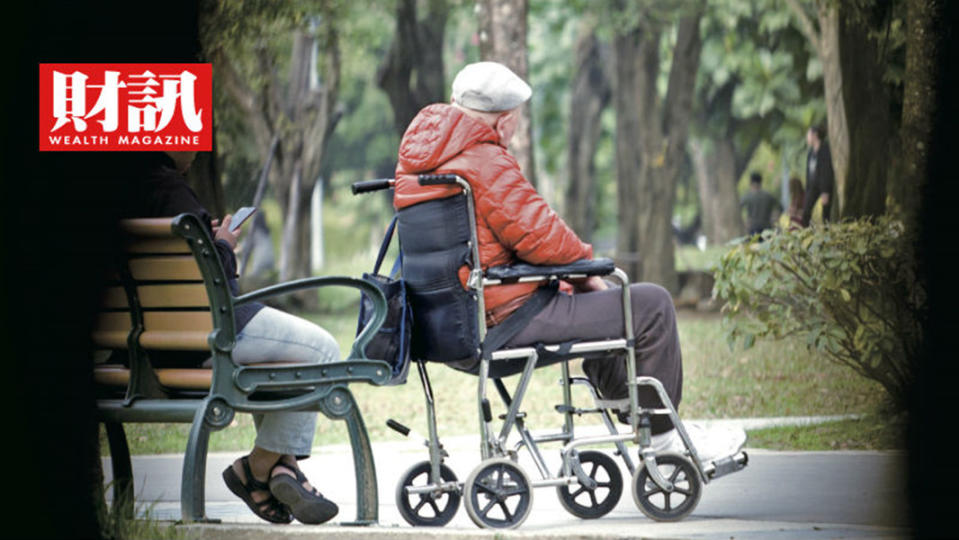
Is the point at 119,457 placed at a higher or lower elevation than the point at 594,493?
higher

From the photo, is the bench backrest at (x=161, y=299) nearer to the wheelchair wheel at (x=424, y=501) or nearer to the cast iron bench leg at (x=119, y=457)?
the cast iron bench leg at (x=119, y=457)

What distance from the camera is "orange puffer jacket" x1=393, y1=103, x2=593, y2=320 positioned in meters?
5.53

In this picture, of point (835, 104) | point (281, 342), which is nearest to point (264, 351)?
point (281, 342)

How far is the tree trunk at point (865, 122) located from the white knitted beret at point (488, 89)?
493 centimetres

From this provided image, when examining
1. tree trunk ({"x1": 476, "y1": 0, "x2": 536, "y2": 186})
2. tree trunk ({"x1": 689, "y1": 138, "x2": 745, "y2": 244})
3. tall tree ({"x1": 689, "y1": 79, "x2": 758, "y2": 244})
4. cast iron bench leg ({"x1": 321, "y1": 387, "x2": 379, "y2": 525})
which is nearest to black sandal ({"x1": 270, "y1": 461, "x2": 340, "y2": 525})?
cast iron bench leg ({"x1": 321, "y1": 387, "x2": 379, "y2": 525})

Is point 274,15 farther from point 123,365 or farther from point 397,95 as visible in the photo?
point 397,95

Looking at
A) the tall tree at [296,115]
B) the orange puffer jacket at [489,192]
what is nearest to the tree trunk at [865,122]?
the orange puffer jacket at [489,192]

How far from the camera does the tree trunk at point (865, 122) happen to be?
412 inches

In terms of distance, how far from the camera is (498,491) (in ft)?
17.9

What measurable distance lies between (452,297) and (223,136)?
12423 millimetres

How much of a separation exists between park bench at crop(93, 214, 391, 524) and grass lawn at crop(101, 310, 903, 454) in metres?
4.14

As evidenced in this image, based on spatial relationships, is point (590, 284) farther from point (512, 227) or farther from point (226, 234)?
point (226, 234)

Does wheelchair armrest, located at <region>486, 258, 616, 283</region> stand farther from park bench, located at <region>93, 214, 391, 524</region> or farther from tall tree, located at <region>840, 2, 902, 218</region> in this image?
tall tree, located at <region>840, 2, 902, 218</region>

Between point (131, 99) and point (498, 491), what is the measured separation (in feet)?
15.5
